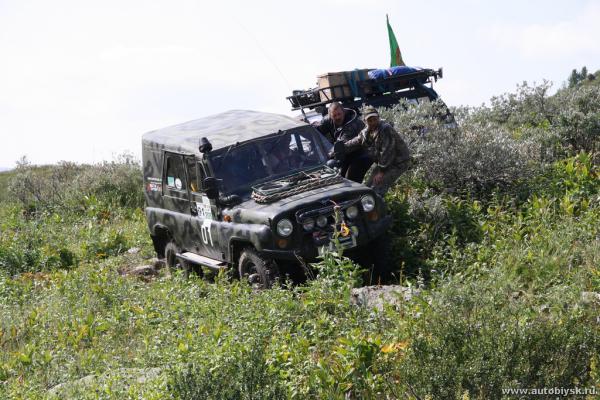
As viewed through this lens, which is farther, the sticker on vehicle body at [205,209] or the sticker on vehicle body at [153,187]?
the sticker on vehicle body at [153,187]

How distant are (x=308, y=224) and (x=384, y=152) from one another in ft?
5.84

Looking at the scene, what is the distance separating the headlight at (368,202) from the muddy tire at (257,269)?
1.22 m

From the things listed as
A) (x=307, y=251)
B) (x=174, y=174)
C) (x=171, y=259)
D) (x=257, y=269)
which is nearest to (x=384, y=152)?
(x=307, y=251)

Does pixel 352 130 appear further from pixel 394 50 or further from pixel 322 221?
pixel 394 50

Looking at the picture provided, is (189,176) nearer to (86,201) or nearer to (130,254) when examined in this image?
(130,254)

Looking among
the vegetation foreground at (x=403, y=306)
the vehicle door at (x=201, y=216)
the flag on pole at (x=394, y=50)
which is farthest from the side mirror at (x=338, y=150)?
the flag on pole at (x=394, y=50)

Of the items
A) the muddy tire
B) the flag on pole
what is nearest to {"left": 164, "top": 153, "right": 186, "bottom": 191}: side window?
the muddy tire

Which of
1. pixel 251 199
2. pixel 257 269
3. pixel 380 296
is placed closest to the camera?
pixel 380 296

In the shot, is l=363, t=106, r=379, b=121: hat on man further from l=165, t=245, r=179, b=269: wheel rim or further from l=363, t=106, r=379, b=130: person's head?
l=165, t=245, r=179, b=269: wheel rim

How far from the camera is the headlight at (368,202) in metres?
9.36

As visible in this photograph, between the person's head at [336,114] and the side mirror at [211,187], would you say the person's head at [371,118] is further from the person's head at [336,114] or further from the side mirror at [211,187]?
the side mirror at [211,187]

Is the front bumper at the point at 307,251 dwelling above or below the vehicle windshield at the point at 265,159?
below

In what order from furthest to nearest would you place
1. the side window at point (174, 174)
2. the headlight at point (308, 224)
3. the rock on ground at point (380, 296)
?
the side window at point (174, 174) → the headlight at point (308, 224) → the rock on ground at point (380, 296)

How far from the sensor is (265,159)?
10.3m
